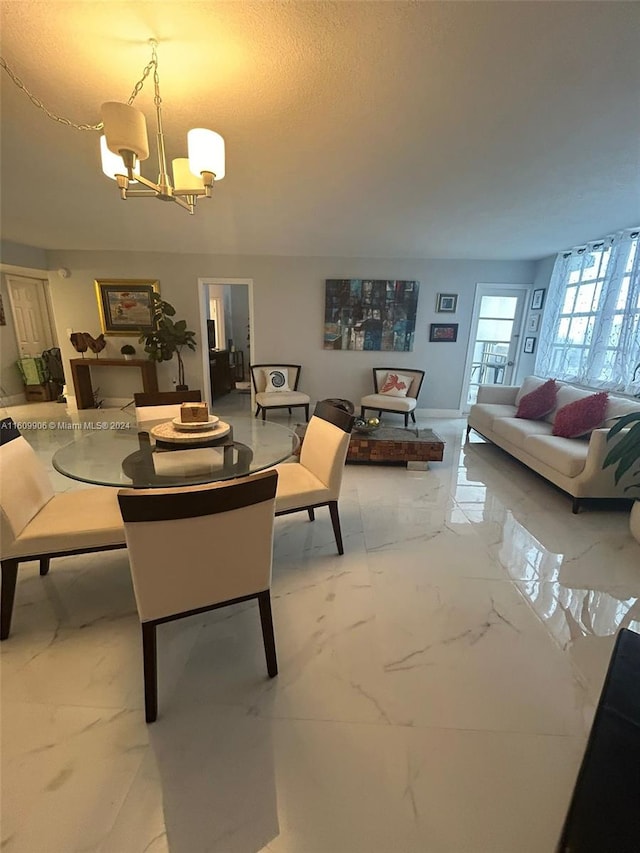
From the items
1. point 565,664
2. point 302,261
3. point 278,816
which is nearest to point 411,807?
point 278,816

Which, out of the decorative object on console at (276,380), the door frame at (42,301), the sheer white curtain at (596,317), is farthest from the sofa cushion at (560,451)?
the door frame at (42,301)

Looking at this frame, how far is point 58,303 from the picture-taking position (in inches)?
214

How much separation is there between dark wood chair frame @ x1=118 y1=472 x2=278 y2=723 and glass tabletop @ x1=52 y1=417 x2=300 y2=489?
1.47 feet

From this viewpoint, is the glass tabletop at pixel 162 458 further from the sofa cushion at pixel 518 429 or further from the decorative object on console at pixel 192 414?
the sofa cushion at pixel 518 429

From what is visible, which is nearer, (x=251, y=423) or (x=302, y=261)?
(x=251, y=423)

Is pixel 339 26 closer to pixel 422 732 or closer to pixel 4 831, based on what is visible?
pixel 422 732

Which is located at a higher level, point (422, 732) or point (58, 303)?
point (58, 303)

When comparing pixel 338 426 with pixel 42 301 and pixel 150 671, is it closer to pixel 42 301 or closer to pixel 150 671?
pixel 150 671

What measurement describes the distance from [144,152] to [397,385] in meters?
4.09

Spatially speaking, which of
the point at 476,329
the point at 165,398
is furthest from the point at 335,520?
the point at 476,329

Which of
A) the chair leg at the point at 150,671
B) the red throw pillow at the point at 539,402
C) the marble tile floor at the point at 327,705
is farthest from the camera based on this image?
the red throw pillow at the point at 539,402

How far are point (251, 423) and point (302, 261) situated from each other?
3471 mm

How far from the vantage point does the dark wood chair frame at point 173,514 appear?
1.07 metres

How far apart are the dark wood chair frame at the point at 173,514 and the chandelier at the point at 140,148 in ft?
4.33
